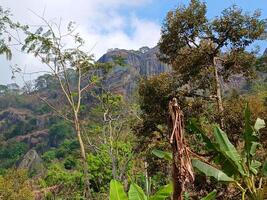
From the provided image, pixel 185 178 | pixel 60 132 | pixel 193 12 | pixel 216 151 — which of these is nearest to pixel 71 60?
pixel 193 12

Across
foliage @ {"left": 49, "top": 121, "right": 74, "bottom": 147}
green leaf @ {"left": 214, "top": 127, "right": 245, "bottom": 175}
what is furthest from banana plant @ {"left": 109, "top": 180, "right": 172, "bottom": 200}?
foliage @ {"left": 49, "top": 121, "right": 74, "bottom": 147}

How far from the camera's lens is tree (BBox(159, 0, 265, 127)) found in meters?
10.8

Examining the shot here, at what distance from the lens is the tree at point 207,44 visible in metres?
10.8

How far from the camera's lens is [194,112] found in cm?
1070

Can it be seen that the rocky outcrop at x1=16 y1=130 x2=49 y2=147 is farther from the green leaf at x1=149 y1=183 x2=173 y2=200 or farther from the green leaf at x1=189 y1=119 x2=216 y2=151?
the green leaf at x1=149 y1=183 x2=173 y2=200

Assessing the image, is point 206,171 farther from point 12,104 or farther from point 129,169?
point 12,104

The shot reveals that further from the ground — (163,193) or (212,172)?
(212,172)

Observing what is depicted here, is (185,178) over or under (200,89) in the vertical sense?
under

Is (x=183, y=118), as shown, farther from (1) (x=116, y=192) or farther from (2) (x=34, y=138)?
(2) (x=34, y=138)

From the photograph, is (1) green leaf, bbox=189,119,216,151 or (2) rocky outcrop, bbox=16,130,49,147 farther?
(2) rocky outcrop, bbox=16,130,49,147

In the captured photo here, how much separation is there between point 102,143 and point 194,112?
8813 mm

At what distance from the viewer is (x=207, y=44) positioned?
10.8 metres

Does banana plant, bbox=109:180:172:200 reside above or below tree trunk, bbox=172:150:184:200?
below

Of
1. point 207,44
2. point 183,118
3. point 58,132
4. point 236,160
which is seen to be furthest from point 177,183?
point 58,132
